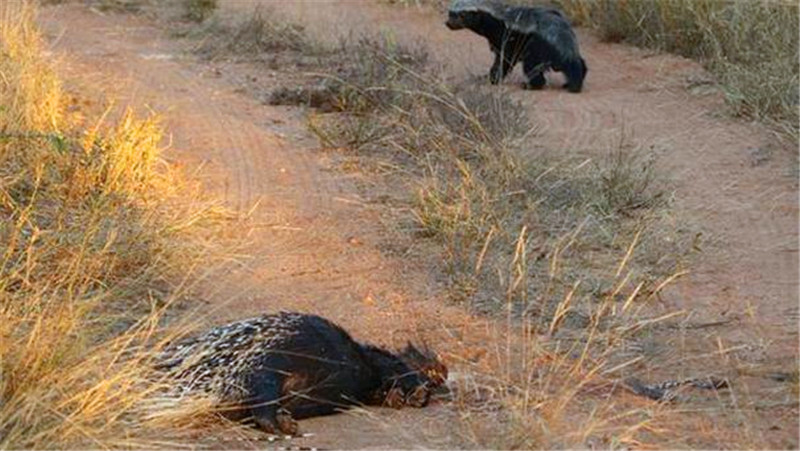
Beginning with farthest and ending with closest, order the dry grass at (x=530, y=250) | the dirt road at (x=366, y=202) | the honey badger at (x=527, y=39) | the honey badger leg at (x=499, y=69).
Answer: the honey badger at (x=527, y=39) < the honey badger leg at (x=499, y=69) < the dirt road at (x=366, y=202) < the dry grass at (x=530, y=250)

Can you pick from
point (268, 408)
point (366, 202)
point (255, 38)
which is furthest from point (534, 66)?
point (268, 408)

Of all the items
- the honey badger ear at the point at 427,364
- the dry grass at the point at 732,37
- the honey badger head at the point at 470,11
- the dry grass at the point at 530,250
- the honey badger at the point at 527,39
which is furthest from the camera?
the honey badger head at the point at 470,11

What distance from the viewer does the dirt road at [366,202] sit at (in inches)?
229

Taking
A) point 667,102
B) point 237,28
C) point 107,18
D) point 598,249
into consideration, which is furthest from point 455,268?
point 107,18

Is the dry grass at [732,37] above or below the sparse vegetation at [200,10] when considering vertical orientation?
above

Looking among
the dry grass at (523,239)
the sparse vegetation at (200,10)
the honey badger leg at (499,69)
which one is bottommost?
the sparse vegetation at (200,10)

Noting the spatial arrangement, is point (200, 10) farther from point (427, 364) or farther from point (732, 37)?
point (427, 364)

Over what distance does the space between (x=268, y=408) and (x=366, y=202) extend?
113 inches

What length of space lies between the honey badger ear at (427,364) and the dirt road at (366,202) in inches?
5.7

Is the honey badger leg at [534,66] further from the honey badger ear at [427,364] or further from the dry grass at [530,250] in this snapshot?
the honey badger ear at [427,364]

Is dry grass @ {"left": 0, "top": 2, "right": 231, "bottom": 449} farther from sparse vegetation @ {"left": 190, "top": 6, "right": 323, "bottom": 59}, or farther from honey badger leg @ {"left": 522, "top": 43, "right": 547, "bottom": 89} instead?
honey badger leg @ {"left": 522, "top": 43, "right": 547, "bottom": 89}

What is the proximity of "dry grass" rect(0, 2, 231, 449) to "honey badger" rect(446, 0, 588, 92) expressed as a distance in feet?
10.6

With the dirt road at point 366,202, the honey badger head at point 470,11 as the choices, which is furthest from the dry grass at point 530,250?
the honey badger head at point 470,11

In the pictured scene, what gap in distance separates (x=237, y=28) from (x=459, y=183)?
4.67 m
